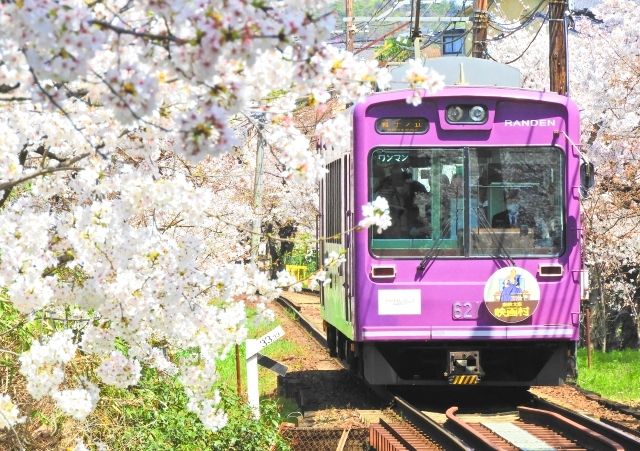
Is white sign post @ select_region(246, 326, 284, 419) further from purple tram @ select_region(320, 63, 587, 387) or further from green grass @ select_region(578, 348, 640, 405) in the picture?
green grass @ select_region(578, 348, 640, 405)

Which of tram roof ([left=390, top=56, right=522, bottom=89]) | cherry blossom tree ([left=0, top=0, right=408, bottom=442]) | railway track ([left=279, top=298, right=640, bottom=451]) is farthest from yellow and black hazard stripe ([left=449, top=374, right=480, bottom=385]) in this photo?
cherry blossom tree ([left=0, top=0, right=408, bottom=442])

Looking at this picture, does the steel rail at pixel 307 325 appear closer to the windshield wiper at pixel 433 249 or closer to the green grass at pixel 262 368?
the green grass at pixel 262 368

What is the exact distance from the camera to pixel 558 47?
15.5 metres

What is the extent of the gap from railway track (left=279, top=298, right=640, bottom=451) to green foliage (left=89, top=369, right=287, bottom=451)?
1.04 metres

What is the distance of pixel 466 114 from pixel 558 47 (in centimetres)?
441

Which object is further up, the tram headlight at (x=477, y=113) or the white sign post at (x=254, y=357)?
the tram headlight at (x=477, y=113)

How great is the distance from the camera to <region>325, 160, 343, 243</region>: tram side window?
12695 mm

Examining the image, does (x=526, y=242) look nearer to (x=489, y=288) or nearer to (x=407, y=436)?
(x=489, y=288)

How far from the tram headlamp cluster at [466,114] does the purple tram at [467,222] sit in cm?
1

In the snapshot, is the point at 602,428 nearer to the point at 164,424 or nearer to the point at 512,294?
the point at 512,294

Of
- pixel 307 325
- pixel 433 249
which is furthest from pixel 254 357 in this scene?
pixel 307 325

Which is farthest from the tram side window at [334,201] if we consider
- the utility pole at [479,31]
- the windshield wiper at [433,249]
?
the utility pole at [479,31]

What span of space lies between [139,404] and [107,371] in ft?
12.2

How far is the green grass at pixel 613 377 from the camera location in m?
14.1
